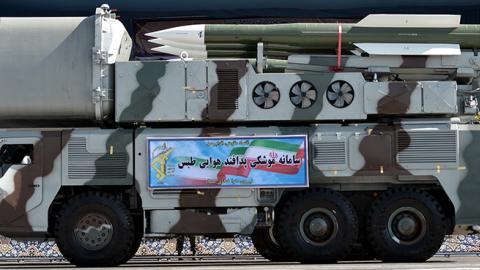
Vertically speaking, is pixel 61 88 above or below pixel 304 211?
above

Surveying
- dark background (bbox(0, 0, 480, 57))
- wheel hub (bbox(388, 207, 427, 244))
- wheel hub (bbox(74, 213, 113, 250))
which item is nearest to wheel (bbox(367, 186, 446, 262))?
wheel hub (bbox(388, 207, 427, 244))

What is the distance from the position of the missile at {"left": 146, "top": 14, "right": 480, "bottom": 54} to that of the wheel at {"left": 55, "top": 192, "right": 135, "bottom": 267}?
2.76 metres

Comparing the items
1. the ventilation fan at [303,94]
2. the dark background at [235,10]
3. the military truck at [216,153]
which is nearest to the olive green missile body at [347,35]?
the military truck at [216,153]

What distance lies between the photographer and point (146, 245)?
16578 millimetres

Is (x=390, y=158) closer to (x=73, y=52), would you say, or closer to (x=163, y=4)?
(x=73, y=52)

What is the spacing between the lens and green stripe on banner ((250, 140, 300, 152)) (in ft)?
40.5

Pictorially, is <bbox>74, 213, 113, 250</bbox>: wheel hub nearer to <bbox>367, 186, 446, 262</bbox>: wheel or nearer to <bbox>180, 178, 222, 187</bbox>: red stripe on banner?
<bbox>180, 178, 222, 187</bbox>: red stripe on banner

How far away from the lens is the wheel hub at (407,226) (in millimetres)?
12484

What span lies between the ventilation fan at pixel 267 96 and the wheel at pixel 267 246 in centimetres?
232

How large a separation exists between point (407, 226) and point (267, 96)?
275 cm

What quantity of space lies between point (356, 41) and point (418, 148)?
184 cm

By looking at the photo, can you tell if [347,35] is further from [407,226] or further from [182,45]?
[407,226]

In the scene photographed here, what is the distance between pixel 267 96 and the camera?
40.9 feet

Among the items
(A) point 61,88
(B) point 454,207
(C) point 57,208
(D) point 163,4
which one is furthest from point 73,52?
(D) point 163,4
